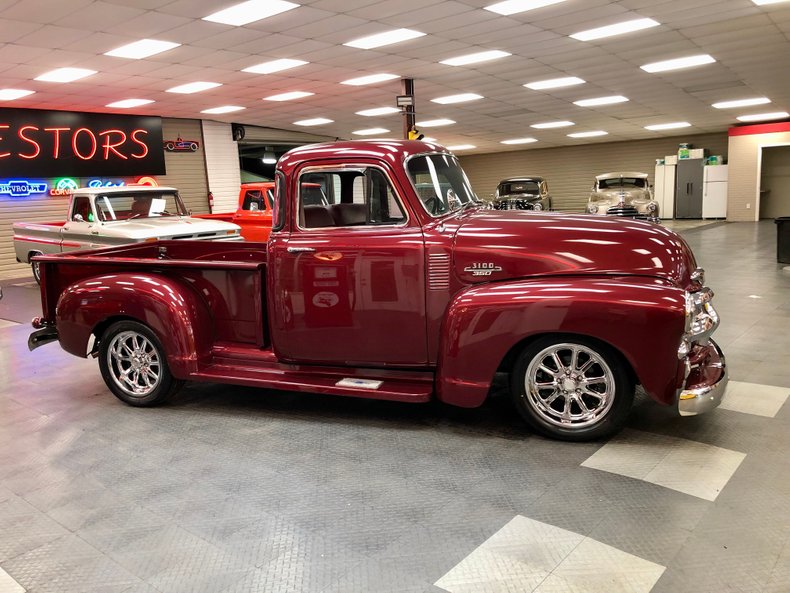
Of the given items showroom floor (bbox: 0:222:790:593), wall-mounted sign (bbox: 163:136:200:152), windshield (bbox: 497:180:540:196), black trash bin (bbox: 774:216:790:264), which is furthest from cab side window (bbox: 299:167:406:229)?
wall-mounted sign (bbox: 163:136:200:152)

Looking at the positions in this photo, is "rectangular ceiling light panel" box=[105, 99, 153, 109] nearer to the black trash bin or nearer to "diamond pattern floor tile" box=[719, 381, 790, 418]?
the black trash bin

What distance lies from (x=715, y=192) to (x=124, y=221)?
73.6 ft

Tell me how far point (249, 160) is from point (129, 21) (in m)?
14.5

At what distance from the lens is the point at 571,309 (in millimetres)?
3346

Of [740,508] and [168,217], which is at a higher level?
[168,217]

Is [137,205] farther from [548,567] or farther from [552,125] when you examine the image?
[552,125]

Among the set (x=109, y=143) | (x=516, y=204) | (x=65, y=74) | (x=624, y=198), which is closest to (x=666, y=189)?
(x=624, y=198)

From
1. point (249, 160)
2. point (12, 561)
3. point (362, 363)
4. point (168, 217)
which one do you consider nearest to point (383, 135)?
point (249, 160)

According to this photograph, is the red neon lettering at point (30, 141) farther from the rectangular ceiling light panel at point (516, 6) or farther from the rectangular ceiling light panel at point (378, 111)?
the rectangular ceiling light panel at point (516, 6)

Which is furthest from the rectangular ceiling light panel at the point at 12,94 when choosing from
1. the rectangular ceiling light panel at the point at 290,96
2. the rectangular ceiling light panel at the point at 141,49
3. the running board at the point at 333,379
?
the running board at the point at 333,379

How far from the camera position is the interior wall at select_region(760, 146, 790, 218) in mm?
24250

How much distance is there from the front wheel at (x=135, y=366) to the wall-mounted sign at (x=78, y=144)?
12.3 meters

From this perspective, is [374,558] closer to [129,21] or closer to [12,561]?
[12,561]

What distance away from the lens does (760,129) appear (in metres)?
22.4
